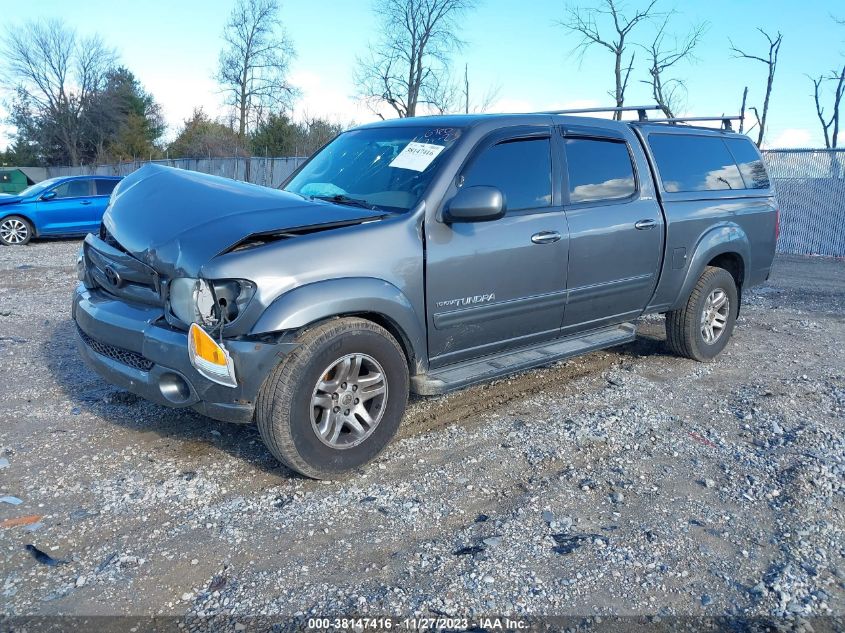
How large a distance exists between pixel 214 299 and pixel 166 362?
0.41 m

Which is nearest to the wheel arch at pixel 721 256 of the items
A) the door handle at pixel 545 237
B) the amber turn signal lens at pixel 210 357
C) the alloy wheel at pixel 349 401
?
the door handle at pixel 545 237

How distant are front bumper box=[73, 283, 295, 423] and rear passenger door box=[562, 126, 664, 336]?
2266 mm

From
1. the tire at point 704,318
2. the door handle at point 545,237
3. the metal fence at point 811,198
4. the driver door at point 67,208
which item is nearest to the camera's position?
the door handle at point 545,237

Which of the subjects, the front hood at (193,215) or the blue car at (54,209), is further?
the blue car at (54,209)

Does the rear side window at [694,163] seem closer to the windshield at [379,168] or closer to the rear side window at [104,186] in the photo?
the windshield at [379,168]

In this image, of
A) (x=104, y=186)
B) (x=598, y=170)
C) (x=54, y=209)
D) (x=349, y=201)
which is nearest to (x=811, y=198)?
(x=598, y=170)

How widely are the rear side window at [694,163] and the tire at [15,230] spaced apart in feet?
43.1

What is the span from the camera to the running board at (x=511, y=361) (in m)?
3.87

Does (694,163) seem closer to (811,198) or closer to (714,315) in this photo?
(714,315)

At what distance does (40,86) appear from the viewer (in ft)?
148

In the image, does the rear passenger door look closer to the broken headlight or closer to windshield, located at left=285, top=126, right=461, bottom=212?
windshield, located at left=285, top=126, right=461, bottom=212

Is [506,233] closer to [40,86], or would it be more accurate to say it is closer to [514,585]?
[514,585]

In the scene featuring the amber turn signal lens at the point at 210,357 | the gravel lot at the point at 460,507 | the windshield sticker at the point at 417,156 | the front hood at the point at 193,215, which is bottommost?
the gravel lot at the point at 460,507

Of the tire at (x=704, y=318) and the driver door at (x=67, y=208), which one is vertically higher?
the driver door at (x=67, y=208)
